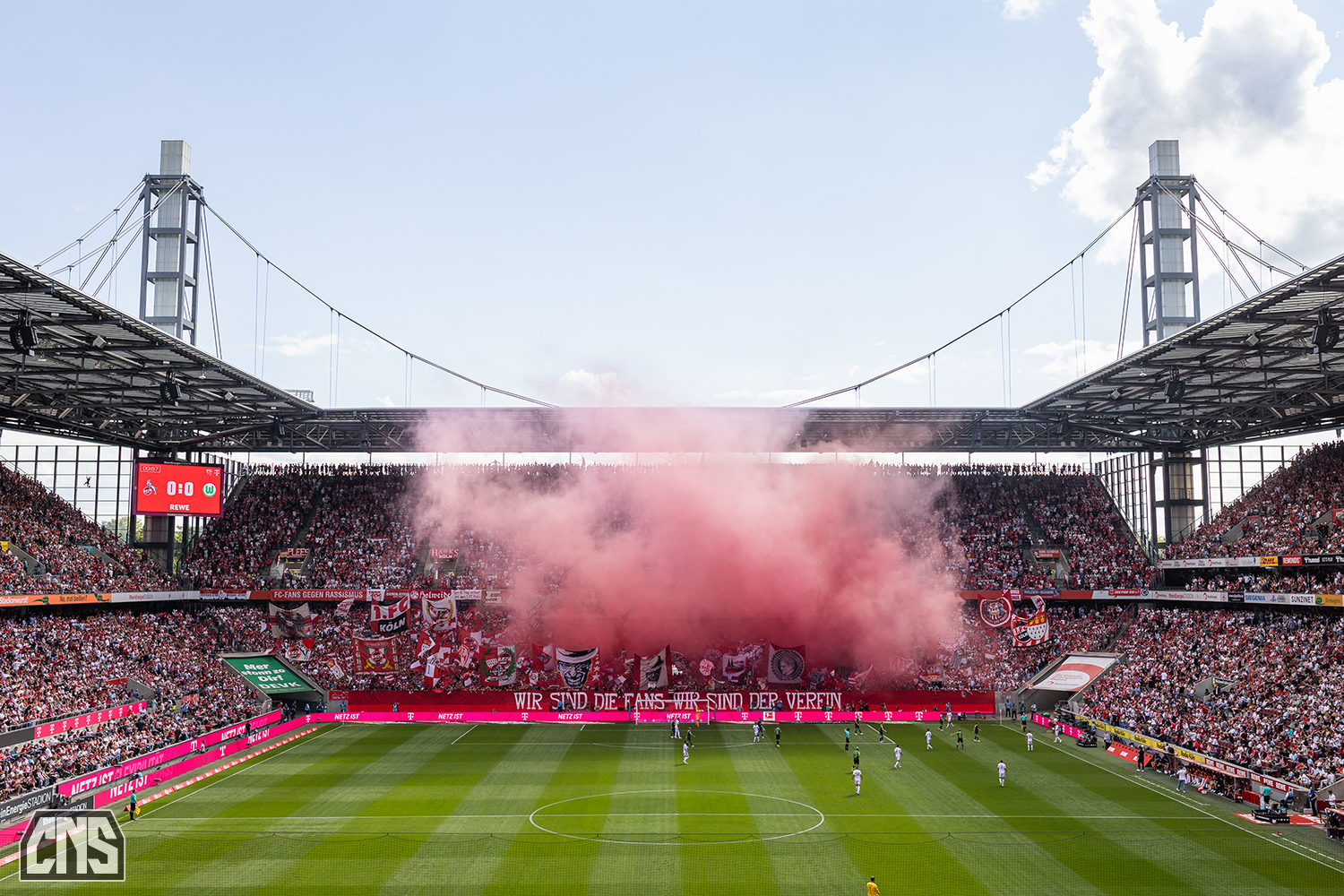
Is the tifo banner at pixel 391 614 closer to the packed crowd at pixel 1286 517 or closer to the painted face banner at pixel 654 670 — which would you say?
the painted face banner at pixel 654 670

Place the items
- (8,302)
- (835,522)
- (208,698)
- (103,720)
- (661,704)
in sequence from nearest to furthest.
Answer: (8,302), (103,720), (208,698), (661,704), (835,522)

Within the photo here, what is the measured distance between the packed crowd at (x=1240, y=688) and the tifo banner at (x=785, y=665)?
14119 mm

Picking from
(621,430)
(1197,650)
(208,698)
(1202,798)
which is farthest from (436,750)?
(1197,650)

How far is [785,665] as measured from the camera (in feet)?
171

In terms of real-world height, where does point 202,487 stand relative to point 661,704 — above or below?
above

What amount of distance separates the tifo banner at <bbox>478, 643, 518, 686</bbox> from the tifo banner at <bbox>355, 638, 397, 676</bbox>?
5.08 m

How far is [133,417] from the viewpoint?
5234 centimetres

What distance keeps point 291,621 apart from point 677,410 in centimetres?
2509

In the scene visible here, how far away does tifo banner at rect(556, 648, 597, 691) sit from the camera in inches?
2045

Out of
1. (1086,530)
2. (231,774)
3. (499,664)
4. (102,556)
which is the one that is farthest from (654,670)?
(102,556)

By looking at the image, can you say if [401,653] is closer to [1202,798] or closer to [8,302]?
[8,302]

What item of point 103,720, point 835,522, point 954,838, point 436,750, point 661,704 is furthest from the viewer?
point 835,522

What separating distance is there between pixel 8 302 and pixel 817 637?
3847cm

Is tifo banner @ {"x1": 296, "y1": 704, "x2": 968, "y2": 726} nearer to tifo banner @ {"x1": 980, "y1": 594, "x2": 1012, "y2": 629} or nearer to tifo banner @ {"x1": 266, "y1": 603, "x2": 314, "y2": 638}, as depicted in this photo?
tifo banner @ {"x1": 266, "y1": 603, "x2": 314, "y2": 638}
